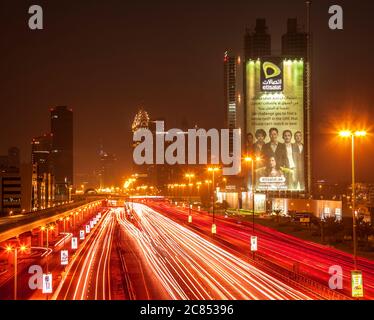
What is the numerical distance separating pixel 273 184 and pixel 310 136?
20388 millimetres

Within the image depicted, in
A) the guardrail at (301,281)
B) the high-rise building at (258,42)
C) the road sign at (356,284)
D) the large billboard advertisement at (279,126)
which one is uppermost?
the high-rise building at (258,42)

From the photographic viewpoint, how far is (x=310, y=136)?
95.1 m

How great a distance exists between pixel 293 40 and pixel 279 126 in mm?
41221

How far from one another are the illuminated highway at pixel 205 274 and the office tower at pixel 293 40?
253ft

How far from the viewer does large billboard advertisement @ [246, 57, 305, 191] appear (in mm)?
78250

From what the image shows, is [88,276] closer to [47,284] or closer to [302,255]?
[47,284]

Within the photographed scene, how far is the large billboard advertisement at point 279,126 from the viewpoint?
78.2 metres

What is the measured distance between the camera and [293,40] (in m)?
114

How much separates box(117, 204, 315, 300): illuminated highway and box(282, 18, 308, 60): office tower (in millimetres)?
77265

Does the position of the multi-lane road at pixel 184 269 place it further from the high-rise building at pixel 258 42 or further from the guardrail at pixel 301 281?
the high-rise building at pixel 258 42

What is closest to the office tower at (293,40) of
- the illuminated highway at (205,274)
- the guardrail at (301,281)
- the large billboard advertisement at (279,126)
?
the large billboard advertisement at (279,126)

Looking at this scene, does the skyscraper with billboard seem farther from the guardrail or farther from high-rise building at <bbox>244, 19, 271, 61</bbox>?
the guardrail
